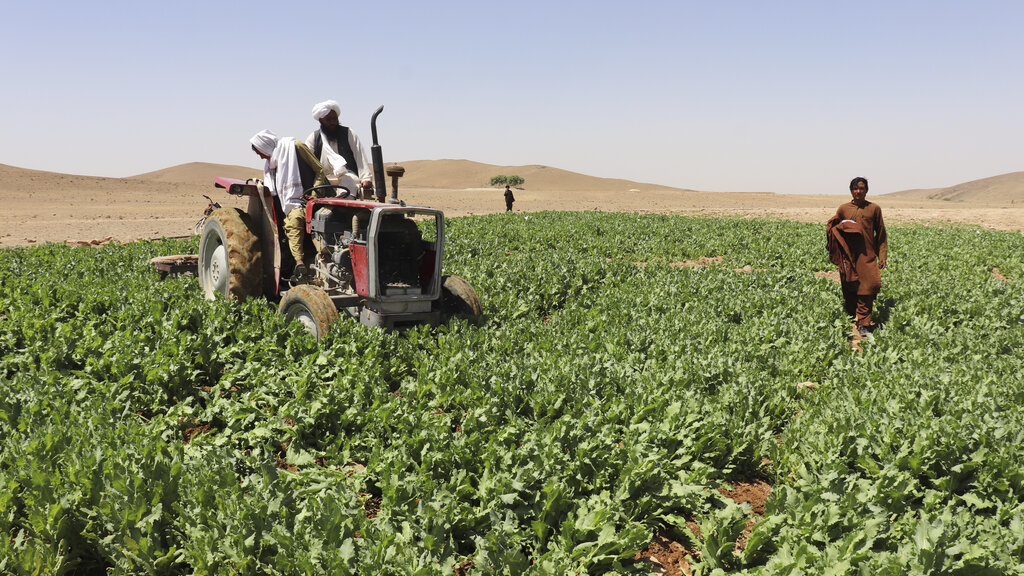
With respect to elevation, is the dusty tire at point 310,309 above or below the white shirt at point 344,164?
below

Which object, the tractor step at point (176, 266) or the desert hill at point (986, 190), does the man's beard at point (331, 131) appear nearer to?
the tractor step at point (176, 266)

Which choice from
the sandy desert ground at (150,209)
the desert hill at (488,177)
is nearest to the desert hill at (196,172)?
the desert hill at (488,177)

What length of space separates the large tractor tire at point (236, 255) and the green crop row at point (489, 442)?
1.17 ft

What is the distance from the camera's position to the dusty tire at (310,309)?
19.0 ft

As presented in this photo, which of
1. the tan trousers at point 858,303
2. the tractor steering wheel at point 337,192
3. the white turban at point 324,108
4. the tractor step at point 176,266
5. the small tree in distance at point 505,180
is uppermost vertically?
the small tree in distance at point 505,180

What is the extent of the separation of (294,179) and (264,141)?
70 cm

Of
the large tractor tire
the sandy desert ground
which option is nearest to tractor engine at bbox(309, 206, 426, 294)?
the large tractor tire

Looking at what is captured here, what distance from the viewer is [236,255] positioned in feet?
22.7

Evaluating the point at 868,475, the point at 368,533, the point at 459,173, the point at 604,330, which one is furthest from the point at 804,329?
the point at 459,173

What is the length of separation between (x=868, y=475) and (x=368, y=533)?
3.18 metres

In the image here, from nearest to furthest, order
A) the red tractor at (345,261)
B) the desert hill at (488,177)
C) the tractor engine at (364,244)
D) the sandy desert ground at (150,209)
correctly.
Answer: the red tractor at (345,261) → the tractor engine at (364,244) → the sandy desert ground at (150,209) → the desert hill at (488,177)

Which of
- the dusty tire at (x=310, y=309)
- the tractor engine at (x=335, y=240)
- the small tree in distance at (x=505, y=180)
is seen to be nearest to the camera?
the dusty tire at (x=310, y=309)

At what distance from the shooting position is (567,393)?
4.93 meters

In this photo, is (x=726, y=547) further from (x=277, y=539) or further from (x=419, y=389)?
(x=419, y=389)
